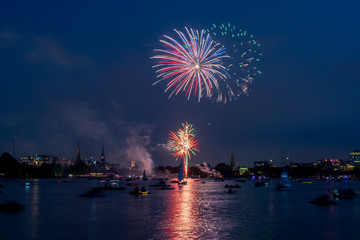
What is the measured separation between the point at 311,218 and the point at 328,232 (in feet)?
44.1

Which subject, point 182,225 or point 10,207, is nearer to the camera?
point 182,225

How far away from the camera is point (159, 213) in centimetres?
6500

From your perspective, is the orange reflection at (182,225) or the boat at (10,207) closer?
the orange reflection at (182,225)

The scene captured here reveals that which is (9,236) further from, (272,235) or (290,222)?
(290,222)

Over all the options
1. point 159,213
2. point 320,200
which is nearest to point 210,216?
point 159,213

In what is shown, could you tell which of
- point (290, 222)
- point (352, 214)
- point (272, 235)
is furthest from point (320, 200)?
point (272, 235)

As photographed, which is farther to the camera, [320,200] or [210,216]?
[320,200]

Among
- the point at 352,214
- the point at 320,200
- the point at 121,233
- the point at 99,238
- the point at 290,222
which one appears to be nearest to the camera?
the point at 99,238

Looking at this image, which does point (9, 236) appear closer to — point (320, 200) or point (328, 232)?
point (328, 232)

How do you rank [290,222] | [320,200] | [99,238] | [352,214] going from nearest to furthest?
1. [99,238]
2. [290,222]
3. [352,214]
4. [320,200]

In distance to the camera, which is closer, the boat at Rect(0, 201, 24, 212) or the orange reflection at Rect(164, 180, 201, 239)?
the orange reflection at Rect(164, 180, 201, 239)

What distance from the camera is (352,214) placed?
68.8 meters

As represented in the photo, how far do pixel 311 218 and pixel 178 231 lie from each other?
26.2 metres

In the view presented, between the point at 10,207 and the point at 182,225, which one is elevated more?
the point at 10,207
